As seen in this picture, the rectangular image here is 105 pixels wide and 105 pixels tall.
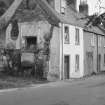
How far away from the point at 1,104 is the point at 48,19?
16871mm

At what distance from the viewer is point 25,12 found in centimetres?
2911

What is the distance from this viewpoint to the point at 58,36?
28.1 m

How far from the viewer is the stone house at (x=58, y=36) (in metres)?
27.9

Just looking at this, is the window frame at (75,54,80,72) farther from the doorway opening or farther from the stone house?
the doorway opening

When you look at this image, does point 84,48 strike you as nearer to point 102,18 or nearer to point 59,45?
point 59,45

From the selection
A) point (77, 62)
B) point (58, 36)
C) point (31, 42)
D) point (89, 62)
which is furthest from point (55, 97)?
point (89, 62)

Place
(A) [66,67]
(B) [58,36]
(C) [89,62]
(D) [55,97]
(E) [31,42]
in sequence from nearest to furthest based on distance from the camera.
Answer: (D) [55,97]
(B) [58,36]
(E) [31,42]
(A) [66,67]
(C) [89,62]

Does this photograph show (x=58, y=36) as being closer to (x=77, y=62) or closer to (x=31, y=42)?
(x=31, y=42)

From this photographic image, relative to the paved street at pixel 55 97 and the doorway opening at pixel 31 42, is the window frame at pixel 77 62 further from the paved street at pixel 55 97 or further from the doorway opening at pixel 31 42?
the paved street at pixel 55 97

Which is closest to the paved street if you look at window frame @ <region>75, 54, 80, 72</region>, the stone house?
the stone house

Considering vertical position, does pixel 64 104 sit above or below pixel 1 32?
below

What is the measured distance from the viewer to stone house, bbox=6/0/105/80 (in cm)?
2794

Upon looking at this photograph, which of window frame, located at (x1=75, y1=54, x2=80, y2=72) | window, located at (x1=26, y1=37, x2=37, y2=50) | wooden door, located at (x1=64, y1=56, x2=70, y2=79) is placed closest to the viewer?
window, located at (x1=26, y1=37, x2=37, y2=50)

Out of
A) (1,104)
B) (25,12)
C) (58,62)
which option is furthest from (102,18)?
(25,12)
